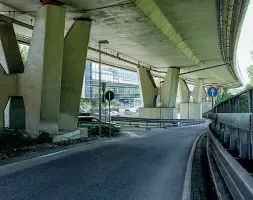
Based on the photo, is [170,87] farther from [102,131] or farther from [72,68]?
[72,68]

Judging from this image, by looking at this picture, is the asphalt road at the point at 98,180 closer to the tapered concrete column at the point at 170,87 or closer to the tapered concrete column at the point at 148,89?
the tapered concrete column at the point at 170,87

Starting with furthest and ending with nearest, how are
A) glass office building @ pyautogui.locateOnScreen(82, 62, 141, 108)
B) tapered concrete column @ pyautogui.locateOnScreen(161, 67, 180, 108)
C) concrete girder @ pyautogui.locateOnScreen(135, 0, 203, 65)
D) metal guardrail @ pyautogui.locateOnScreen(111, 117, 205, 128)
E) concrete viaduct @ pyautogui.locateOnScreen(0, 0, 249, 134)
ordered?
glass office building @ pyautogui.locateOnScreen(82, 62, 141, 108) → tapered concrete column @ pyautogui.locateOnScreen(161, 67, 180, 108) → metal guardrail @ pyautogui.locateOnScreen(111, 117, 205, 128) → concrete girder @ pyautogui.locateOnScreen(135, 0, 203, 65) → concrete viaduct @ pyautogui.locateOnScreen(0, 0, 249, 134)

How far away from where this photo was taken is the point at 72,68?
55.8ft

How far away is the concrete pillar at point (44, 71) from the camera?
1364 cm

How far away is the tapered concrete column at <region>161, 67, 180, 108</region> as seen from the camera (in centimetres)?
4216

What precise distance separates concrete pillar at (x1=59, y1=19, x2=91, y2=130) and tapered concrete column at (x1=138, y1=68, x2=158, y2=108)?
86.6 feet

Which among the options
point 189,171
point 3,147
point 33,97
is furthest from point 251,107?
point 33,97

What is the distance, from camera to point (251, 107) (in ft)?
17.4

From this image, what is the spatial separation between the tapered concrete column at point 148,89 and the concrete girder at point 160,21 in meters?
15.0

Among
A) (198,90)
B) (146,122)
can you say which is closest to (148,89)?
(146,122)

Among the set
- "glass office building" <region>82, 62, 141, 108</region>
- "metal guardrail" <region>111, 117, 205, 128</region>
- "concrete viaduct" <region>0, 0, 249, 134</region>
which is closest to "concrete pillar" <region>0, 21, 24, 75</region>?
"concrete viaduct" <region>0, 0, 249, 134</region>

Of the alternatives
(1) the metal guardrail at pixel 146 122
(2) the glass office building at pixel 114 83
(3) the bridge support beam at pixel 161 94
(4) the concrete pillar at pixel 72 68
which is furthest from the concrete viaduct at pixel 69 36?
(2) the glass office building at pixel 114 83

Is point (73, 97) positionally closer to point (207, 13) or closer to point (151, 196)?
point (207, 13)

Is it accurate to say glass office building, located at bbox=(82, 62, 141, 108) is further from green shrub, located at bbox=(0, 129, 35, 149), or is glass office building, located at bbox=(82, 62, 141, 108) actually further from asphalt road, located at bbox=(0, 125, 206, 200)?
asphalt road, located at bbox=(0, 125, 206, 200)
